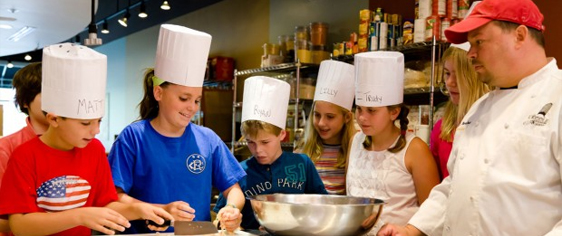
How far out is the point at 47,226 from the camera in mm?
1694

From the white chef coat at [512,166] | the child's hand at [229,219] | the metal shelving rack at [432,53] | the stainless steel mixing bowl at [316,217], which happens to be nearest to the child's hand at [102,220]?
the child's hand at [229,219]

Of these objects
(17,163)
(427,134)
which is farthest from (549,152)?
(427,134)

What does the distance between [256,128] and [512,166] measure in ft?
3.90

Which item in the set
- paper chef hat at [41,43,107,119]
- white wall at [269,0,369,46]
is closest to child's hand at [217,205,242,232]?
paper chef hat at [41,43,107,119]

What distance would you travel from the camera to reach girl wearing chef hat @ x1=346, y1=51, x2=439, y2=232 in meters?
2.35

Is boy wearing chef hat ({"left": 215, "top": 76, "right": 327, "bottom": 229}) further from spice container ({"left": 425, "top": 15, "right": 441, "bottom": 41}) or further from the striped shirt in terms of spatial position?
spice container ({"left": 425, "top": 15, "right": 441, "bottom": 41})

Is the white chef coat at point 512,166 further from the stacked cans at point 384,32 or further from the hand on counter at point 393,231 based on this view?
the stacked cans at point 384,32

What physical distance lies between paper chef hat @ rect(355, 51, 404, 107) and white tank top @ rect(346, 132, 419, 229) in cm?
19

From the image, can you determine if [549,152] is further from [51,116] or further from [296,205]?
[51,116]

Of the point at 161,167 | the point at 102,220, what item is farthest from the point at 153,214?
the point at 161,167

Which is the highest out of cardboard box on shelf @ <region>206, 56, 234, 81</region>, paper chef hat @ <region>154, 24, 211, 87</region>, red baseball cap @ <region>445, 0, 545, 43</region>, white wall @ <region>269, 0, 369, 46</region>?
white wall @ <region>269, 0, 369, 46</region>

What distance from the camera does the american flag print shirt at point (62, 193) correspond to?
177 centimetres

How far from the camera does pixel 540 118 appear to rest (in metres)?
1.60

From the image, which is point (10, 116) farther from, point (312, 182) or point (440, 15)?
point (312, 182)
